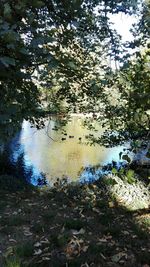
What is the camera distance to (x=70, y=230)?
20.7ft

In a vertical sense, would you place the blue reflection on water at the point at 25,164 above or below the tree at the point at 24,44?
above

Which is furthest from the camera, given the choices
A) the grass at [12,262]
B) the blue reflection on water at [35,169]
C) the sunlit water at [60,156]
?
the sunlit water at [60,156]

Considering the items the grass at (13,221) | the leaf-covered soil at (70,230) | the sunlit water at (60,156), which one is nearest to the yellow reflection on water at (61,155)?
the sunlit water at (60,156)

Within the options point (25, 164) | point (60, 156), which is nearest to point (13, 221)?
point (25, 164)

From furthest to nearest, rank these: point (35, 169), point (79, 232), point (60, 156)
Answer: point (60, 156)
point (35, 169)
point (79, 232)

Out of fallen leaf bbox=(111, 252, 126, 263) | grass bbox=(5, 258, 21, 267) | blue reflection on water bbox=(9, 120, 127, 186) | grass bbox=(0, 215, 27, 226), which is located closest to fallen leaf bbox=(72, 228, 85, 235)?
fallen leaf bbox=(111, 252, 126, 263)

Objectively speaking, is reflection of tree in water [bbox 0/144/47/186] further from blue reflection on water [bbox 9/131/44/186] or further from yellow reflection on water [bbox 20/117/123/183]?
yellow reflection on water [bbox 20/117/123/183]

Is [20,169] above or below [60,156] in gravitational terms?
below

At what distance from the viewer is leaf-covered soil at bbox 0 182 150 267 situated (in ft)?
17.2

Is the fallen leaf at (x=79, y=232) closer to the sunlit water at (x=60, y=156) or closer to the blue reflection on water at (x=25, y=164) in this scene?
the sunlit water at (x=60, y=156)

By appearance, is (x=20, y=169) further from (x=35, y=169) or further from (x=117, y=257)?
(x=117, y=257)

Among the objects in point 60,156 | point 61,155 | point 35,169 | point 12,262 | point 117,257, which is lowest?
point 12,262

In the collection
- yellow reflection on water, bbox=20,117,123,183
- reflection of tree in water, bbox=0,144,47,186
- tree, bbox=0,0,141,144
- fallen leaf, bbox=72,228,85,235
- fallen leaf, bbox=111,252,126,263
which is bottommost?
fallen leaf, bbox=111,252,126,263

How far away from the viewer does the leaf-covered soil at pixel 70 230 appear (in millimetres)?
5234
